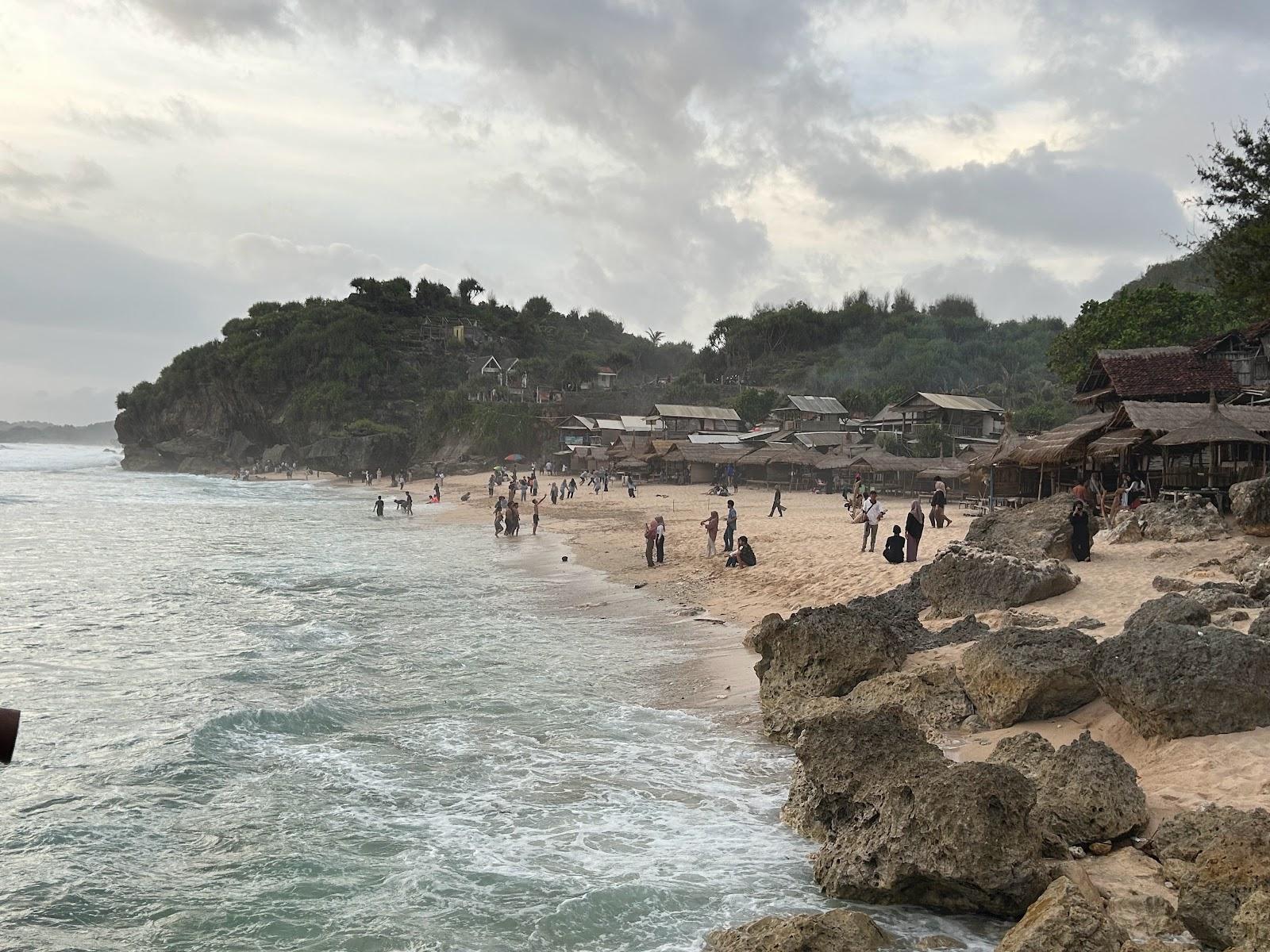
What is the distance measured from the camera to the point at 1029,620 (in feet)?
35.1

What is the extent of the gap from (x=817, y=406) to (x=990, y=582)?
51.1 meters

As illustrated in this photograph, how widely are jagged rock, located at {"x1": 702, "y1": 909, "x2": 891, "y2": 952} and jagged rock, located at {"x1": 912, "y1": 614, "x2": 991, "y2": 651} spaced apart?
6.05 m

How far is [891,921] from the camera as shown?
5441mm

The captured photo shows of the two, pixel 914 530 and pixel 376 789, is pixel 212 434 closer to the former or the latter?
pixel 914 530

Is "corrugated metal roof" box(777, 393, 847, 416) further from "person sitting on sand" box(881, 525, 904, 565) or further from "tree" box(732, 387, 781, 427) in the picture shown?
"person sitting on sand" box(881, 525, 904, 565)

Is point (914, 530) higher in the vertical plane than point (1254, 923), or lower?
higher

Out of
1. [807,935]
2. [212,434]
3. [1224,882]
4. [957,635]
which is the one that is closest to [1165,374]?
[957,635]

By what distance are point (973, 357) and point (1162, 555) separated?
81.4 metres

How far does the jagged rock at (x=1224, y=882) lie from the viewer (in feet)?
15.0

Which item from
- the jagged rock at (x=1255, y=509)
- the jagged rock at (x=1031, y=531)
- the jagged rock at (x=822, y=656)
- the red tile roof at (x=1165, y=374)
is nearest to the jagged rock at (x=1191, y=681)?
the jagged rock at (x=822, y=656)

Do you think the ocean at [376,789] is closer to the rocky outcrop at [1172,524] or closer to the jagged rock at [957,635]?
the jagged rock at [957,635]

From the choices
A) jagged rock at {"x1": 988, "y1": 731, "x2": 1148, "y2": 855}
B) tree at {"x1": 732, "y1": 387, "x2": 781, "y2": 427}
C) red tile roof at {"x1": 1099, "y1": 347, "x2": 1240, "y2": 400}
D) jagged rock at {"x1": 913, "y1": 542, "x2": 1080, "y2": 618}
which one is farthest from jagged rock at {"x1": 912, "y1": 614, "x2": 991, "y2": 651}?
tree at {"x1": 732, "y1": 387, "x2": 781, "y2": 427}

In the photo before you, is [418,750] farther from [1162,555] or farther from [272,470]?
[272,470]

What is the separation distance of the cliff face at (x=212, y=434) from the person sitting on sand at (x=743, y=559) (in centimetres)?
7227
